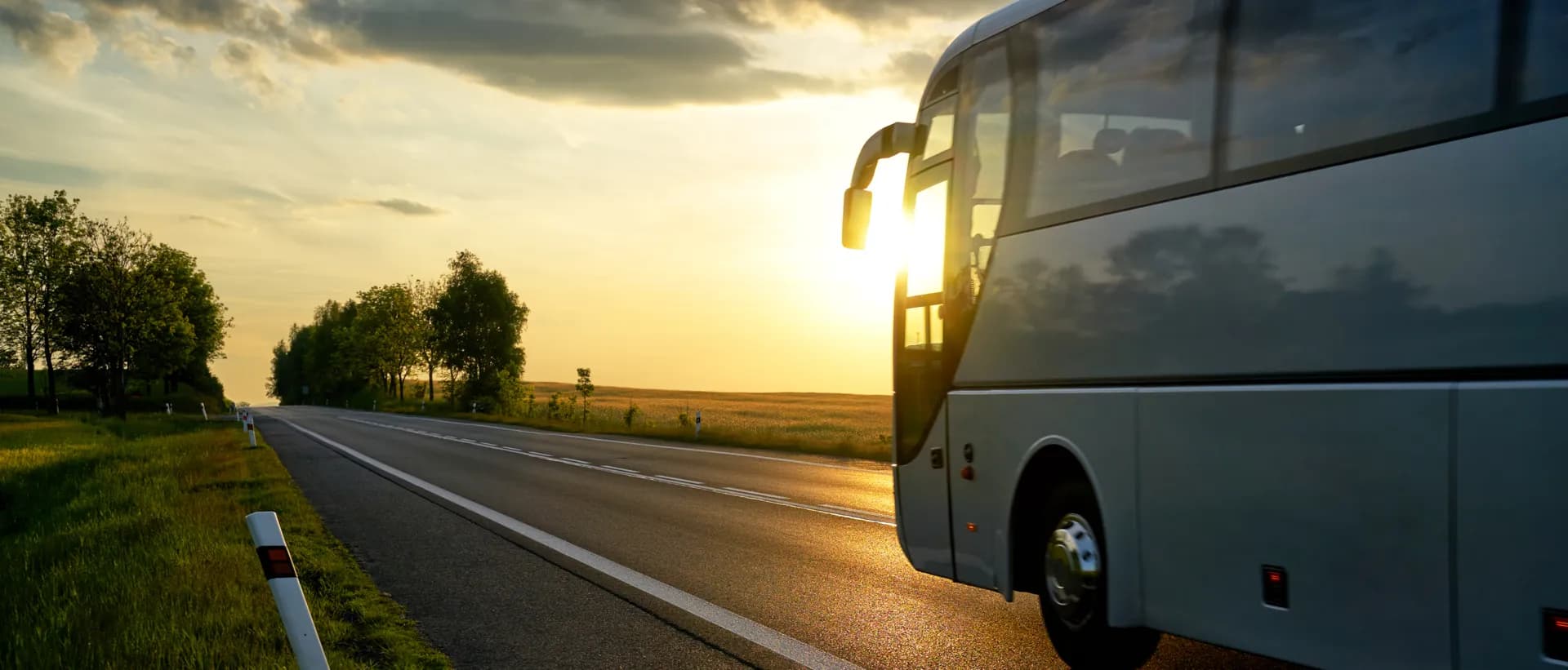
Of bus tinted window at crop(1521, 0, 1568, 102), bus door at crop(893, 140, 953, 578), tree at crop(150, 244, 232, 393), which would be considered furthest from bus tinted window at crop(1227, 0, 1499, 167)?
tree at crop(150, 244, 232, 393)

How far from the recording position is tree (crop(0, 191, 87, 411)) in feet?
223

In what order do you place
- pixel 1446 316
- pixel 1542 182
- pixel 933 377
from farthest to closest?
pixel 933 377, pixel 1446 316, pixel 1542 182

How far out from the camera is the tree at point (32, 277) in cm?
6806

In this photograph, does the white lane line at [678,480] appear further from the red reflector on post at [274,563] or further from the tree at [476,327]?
the tree at [476,327]

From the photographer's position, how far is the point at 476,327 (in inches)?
3981

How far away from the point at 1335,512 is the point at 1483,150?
1.32 m

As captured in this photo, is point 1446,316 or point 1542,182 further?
point 1446,316

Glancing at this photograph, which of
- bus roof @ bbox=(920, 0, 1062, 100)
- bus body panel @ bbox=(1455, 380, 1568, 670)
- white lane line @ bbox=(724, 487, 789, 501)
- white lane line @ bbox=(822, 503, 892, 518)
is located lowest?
white lane line @ bbox=(724, 487, 789, 501)

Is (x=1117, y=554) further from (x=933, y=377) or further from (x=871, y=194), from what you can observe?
(x=871, y=194)

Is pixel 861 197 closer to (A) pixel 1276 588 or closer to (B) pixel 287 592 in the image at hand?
(A) pixel 1276 588

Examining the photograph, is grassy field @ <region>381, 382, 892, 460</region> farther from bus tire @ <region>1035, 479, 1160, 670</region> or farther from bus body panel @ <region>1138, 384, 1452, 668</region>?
bus body panel @ <region>1138, 384, 1452, 668</region>

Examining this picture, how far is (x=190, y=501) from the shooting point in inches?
559

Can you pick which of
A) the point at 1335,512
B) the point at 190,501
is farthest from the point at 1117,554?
the point at 190,501

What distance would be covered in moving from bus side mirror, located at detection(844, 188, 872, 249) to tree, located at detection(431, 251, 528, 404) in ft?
310
